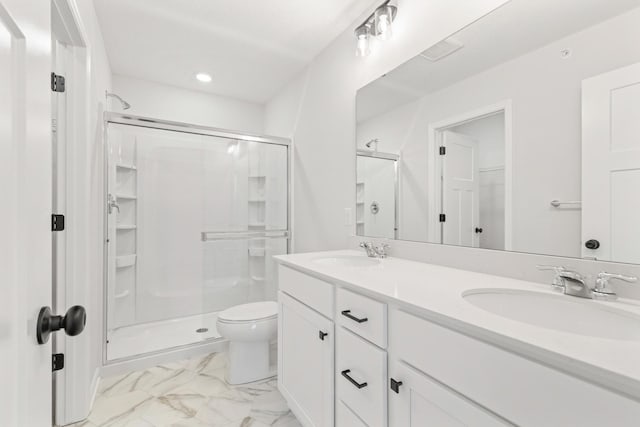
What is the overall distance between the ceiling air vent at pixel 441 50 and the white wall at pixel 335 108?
4cm

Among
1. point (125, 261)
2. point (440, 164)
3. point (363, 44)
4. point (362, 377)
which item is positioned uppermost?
point (363, 44)

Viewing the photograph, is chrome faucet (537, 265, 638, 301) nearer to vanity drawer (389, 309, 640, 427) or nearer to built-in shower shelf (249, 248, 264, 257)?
vanity drawer (389, 309, 640, 427)

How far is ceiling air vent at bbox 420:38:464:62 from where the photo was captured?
1382 millimetres

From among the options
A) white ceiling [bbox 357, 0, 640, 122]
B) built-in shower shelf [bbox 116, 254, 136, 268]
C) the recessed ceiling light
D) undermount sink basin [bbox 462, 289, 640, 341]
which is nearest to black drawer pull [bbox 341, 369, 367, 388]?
undermount sink basin [bbox 462, 289, 640, 341]

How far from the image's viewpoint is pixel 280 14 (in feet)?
6.31

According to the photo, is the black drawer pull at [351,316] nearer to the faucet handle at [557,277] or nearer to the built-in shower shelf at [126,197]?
the faucet handle at [557,277]

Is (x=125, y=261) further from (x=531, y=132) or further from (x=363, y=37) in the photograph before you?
(x=531, y=132)

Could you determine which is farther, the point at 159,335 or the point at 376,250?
the point at 159,335

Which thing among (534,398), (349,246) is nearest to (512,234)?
(534,398)

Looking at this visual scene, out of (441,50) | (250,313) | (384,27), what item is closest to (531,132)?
(441,50)

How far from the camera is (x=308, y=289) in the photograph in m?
1.37

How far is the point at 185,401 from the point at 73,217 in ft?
3.96

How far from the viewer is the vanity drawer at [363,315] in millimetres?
950

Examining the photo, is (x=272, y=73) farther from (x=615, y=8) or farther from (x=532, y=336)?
(x=532, y=336)
